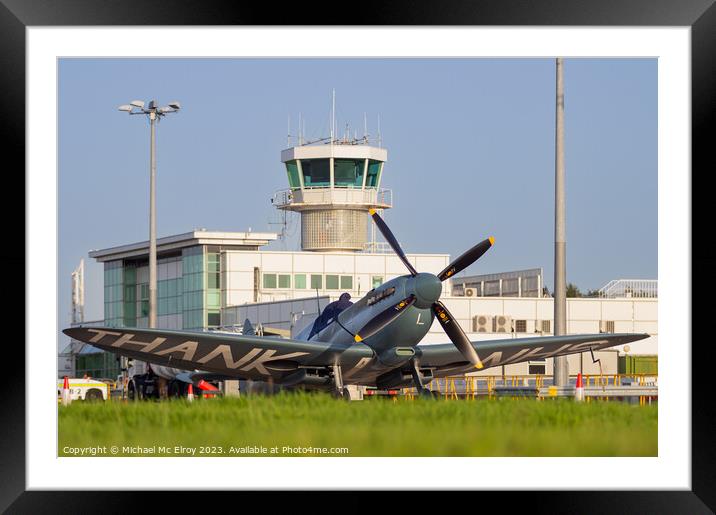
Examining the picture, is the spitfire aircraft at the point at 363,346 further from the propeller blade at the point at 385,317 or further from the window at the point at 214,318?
the window at the point at 214,318

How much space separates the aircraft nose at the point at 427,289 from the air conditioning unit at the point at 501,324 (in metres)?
36.2

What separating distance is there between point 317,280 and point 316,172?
28.9 ft

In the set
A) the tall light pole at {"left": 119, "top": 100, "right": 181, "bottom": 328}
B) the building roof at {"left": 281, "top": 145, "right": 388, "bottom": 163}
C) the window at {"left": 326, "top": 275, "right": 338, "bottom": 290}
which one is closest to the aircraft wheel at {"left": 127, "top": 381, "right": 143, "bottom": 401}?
the tall light pole at {"left": 119, "top": 100, "right": 181, "bottom": 328}

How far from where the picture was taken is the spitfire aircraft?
23953 mm

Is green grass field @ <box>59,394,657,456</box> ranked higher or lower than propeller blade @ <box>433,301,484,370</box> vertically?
lower

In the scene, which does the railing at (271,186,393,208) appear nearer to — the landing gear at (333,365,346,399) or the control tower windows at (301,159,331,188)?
the control tower windows at (301,159,331,188)

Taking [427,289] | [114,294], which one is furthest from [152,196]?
[114,294]

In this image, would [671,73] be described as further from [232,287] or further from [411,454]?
[232,287]

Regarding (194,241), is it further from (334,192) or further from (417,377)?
(417,377)

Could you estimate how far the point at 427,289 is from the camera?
24.0 m

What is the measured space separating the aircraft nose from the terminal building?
31.7m

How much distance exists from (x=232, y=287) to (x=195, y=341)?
43.5 meters

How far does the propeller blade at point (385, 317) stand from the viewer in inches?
944
